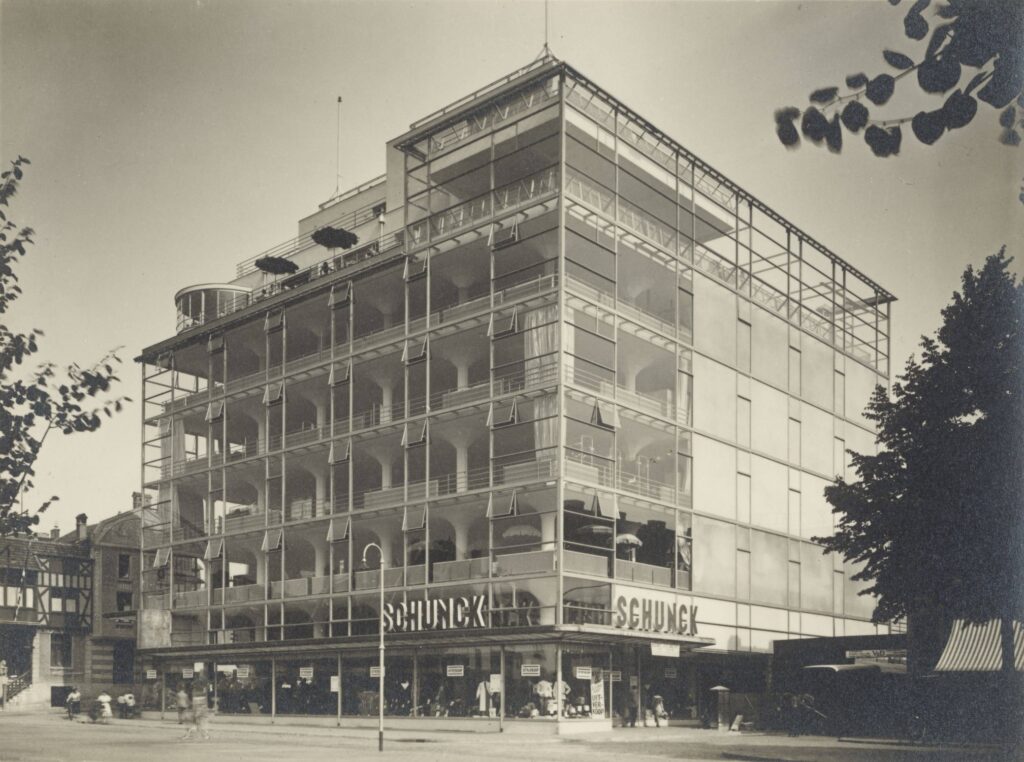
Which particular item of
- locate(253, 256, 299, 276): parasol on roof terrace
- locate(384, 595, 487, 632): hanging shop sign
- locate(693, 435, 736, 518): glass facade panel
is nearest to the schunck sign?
locate(693, 435, 736, 518): glass facade panel

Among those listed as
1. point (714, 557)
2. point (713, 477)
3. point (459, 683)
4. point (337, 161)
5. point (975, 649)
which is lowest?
point (459, 683)

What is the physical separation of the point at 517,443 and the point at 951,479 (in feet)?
72.9

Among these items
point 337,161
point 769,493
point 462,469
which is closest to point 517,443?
point 462,469

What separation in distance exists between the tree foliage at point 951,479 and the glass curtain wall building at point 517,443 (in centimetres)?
1296

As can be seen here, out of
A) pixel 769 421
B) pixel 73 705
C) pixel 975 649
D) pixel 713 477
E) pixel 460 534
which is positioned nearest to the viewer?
pixel 975 649

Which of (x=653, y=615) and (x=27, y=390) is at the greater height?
(x=27, y=390)

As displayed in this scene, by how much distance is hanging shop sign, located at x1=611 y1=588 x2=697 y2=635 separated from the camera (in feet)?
147

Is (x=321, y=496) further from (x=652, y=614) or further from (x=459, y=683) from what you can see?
(x=652, y=614)

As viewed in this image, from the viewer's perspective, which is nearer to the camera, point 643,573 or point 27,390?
point 27,390

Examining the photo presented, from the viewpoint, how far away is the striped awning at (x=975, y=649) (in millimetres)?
35375

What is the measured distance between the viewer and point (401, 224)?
55500 mm

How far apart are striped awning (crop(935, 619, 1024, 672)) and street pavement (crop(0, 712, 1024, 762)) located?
3736mm

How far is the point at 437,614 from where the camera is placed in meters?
46.2

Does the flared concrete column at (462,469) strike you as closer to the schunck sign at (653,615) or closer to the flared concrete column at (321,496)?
the schunck sign at (653,615)
